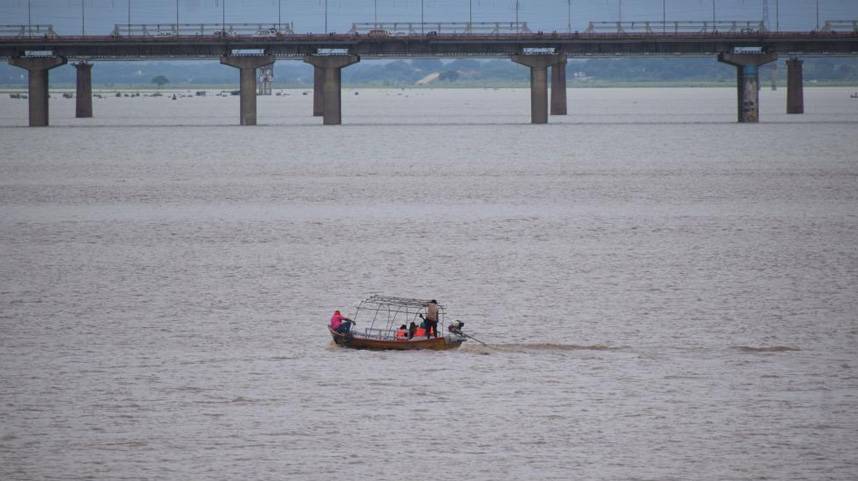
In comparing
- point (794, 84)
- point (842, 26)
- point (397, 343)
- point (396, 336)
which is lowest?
point (397, 343)

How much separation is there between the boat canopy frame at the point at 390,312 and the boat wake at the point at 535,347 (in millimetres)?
1366

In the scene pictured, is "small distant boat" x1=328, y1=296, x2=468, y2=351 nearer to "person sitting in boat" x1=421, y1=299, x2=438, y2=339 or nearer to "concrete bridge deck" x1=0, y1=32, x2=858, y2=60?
"person sitting in boat" x1=421, y1=299, x2=438, y2=339

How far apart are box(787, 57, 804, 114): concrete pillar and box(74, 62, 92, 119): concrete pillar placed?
64961 millimetres

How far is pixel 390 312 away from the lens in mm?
29766

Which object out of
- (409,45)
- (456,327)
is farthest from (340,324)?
(409,45)

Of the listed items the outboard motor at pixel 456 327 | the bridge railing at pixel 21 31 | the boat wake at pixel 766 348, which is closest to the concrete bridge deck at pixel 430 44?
the bridge railing at pixel 21 31

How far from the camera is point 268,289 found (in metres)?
32.6

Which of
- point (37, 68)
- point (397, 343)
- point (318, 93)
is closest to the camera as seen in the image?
point (397, 343)

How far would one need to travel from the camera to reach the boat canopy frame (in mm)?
27705

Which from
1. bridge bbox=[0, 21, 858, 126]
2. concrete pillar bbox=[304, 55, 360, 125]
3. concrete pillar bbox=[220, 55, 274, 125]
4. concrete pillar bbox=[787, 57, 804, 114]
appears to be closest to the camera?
bridge bbox=[0, 21, 858, 126]

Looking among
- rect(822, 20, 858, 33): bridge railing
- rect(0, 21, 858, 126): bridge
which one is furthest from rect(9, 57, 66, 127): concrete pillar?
rect(822, 20, 858, 33): bridge railing

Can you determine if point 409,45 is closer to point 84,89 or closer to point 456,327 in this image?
point 84,89

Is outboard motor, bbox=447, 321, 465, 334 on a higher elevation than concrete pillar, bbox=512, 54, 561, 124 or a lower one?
lower

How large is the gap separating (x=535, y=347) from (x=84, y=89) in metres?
123
